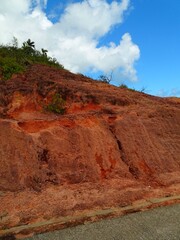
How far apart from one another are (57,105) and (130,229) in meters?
5.65

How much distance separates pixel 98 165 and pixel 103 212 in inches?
93.6

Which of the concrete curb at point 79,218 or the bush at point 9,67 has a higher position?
the bush at point 9,67

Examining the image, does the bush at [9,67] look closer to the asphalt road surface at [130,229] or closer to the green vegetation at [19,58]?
the green vegetation at [19,58]

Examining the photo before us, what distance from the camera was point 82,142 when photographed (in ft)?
29.7

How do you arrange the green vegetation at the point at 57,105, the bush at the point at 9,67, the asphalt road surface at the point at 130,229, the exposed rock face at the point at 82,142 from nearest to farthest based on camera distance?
the asphalt road surface at the point at 130,229
the exposed rock face at the point at 82,142
the green vegetation at the point at 57,105
the bush at the point at 9,67

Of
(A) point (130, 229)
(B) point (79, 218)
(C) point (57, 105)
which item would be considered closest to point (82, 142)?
(C) point (57, 105)

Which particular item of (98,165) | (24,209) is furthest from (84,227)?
(98,165)

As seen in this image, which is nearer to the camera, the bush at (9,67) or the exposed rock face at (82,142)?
the exposed rock face at (82,142)

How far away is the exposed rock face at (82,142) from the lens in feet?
25.6

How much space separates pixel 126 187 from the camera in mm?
8133

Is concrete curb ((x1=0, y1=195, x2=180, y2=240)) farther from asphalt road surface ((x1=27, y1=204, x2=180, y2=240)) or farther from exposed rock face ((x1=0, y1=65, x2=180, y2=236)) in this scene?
exposed rock face ((x1=0, y1=65, x2=180, y2=236))

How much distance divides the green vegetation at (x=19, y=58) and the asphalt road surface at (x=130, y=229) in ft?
23.1

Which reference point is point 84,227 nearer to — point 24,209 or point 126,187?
point 24,209

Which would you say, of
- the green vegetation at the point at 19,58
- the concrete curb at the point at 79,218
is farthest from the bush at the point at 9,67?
the concrete curb at the point at 79,218
